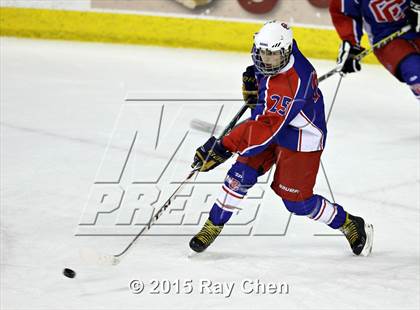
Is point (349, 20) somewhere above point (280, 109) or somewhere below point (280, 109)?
below

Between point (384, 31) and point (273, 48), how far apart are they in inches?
41.0

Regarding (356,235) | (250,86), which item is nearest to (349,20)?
(250,86)

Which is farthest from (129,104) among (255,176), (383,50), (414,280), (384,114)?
(414,280)

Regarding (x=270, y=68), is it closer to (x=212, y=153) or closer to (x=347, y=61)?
(x=212, y=153)

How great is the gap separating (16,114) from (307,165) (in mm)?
2456

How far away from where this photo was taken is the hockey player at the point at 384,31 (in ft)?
12.1

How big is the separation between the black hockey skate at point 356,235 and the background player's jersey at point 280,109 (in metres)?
0.42

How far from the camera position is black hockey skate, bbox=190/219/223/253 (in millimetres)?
3182

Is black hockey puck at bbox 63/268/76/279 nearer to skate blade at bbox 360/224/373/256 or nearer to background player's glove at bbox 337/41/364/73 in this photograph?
skate blade at bbox 360/224/373/256

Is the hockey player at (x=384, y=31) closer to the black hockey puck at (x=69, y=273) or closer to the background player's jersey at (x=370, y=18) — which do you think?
the background player's jersey at (x=370, y=18)

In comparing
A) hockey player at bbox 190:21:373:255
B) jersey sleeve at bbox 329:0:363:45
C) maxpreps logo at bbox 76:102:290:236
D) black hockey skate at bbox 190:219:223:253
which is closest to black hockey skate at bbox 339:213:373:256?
hockey player at bbox 190:21:373:255

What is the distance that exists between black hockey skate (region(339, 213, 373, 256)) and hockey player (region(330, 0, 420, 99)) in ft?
2.44

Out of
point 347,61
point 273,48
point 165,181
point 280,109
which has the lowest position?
point 165,181

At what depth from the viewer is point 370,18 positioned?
3.79 metres
